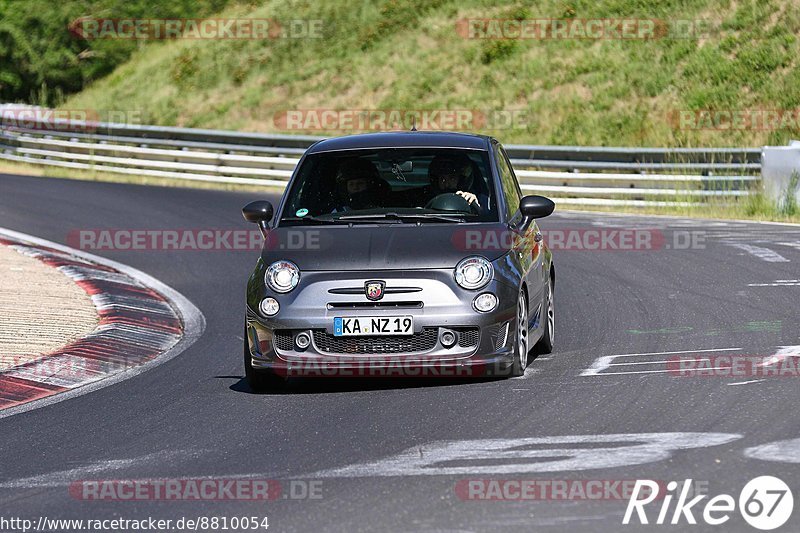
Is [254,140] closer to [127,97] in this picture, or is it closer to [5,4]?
[127,97]

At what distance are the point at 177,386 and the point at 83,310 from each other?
3631 millimetres

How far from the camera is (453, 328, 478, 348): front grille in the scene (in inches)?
333

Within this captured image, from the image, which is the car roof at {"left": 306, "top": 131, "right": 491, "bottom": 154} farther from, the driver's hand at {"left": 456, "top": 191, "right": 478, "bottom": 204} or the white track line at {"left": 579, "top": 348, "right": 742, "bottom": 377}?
the white track line at {"left": 579, "top": 348, "right": 742, "bottom": 377}

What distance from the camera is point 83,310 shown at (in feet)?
41.3

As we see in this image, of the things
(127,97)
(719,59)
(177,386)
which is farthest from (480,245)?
(127,97)

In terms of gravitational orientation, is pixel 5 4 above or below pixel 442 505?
above

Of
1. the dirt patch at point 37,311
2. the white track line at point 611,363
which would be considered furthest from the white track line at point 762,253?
the dirt patch at point 37,311

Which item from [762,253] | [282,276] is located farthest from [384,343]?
[762,253]

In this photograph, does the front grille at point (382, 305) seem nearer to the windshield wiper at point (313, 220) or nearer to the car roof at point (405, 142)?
the windshield wiper at point (313, 220)

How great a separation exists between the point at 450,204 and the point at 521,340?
1.10 meters

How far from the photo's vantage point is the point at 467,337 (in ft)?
27.8

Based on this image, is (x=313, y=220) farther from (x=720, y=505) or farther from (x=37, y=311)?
(x=720, y=505)

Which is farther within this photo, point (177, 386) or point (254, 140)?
point (254, 140)

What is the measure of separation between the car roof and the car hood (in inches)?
34.9
